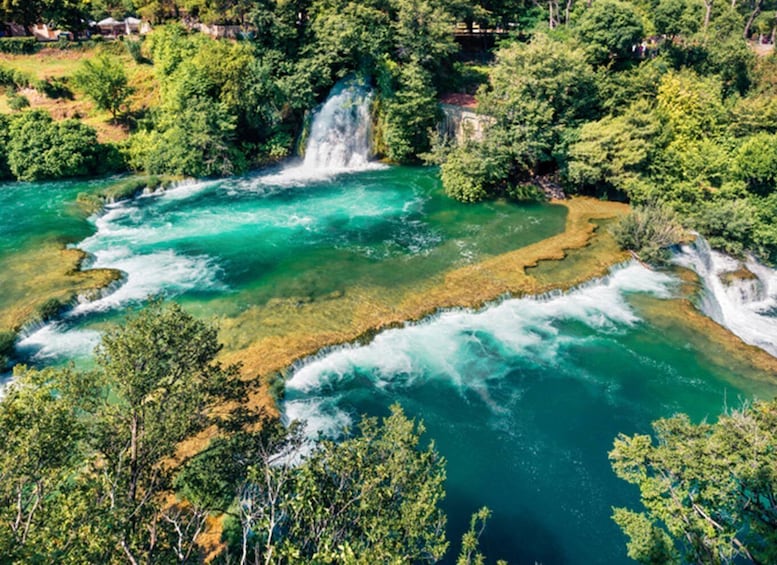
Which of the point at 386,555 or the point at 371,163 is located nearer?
the point at 386,555

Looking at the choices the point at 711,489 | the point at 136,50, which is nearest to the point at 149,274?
the point at 711,489

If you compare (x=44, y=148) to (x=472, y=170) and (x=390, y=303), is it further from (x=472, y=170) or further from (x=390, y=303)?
(x=472, y=170)

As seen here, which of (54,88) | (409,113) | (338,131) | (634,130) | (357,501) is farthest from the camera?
(54,88)

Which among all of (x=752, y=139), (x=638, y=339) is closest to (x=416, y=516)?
(x=638, y=339)

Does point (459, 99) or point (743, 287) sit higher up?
point (459, 99)

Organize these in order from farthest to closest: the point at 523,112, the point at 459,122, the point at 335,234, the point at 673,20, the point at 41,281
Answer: the point at 673,20 < the point at 459,122 < the point at 523,112 < the point at 335,234 < the point at 41,281

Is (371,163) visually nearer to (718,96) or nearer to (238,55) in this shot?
(238,55)

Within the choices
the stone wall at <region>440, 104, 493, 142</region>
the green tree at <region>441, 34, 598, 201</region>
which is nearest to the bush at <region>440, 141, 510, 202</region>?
the green tree at <region>441, 34, 598, 201</region>
